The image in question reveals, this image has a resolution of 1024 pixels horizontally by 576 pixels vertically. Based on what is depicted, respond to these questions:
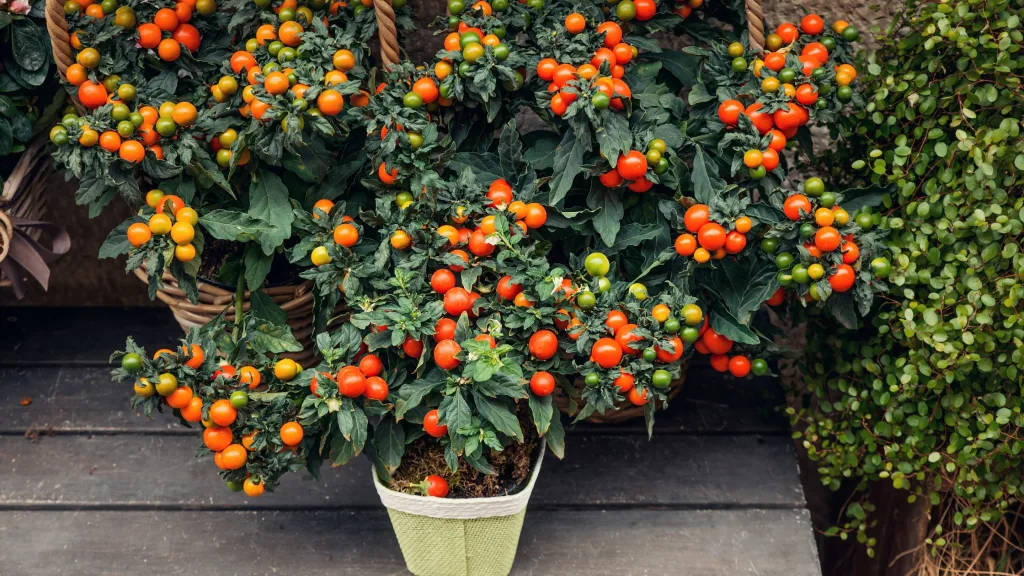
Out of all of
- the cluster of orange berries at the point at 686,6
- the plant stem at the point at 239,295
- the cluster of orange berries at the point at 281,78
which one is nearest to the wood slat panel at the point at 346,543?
the plant stem at the point at 239,295

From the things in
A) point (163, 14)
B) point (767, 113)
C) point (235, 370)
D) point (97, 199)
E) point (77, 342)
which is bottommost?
point (77, 342)

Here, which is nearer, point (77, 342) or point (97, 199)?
point (97, 199)

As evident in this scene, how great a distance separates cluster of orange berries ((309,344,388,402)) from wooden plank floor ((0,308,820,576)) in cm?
35

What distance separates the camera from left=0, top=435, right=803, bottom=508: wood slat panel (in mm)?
1402

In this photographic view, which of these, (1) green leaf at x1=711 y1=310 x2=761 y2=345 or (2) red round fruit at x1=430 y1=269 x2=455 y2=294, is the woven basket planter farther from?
(1) green leaf at x1=711 y1=310 x2=761 y2=345

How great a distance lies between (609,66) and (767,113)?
0.81 ft

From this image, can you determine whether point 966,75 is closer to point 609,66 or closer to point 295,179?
point 609,66

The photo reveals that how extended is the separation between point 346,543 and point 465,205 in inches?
23.6

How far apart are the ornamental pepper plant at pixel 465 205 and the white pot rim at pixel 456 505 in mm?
25

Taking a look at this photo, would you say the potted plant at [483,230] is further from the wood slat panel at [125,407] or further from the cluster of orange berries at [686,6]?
the wood slat panel at [125,407]

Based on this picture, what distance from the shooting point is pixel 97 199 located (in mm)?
1271

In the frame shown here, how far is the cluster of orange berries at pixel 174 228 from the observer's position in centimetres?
110

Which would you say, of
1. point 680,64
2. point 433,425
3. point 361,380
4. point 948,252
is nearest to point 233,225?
point 361,380

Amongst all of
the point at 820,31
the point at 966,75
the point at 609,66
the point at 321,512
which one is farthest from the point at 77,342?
the point at 966,75
